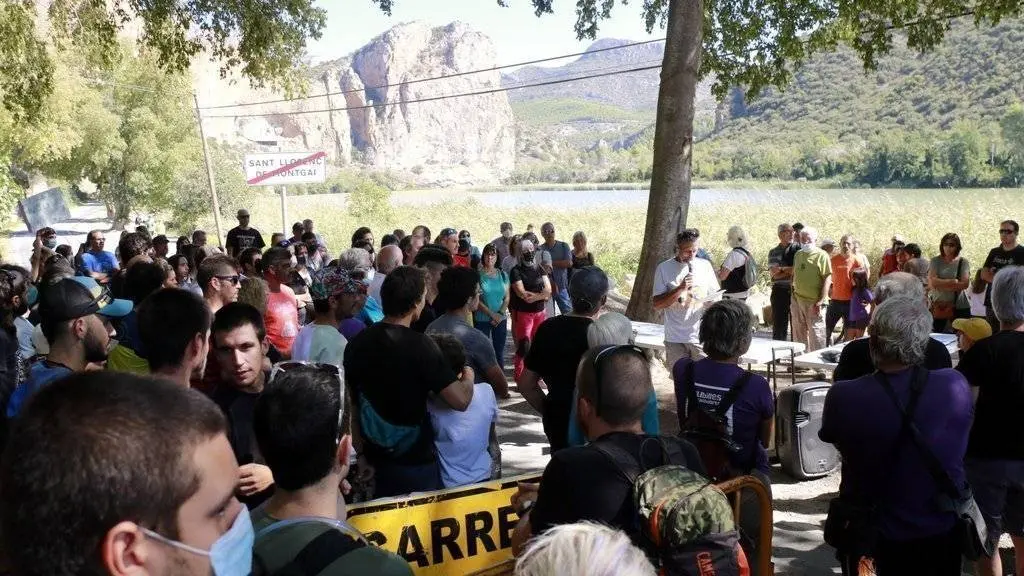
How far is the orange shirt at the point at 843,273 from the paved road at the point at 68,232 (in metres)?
19.3

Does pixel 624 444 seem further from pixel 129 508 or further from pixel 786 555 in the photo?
pixel 786 555

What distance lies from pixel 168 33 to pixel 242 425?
40.3ft

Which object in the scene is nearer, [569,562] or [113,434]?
[113,434]

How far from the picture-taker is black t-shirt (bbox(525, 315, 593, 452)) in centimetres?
475

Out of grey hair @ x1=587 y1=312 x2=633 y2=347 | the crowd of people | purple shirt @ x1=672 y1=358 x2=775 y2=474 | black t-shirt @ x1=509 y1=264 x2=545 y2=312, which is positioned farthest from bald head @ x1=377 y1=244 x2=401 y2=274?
purple shirt @ x1=672 y1=358 x2=775 y2=474

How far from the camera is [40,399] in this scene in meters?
1.42

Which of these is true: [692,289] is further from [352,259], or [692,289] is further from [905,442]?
[905,442]

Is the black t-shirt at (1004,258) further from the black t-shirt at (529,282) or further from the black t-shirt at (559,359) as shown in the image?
the black t-shirt at (559,359)

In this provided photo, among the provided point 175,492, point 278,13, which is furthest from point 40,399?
point 278,13

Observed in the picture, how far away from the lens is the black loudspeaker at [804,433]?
6812mm

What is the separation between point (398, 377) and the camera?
407 centimetres

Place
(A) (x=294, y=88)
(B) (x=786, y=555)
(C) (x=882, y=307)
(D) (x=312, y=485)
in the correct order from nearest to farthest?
(D) (x=312, y=485) < (C) (x=882, y=307) < (B) (x=786, y=555) < (A) (x=294, y=88)

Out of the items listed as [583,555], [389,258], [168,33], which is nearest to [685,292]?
[389,258]

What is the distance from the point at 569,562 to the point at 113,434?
786 millimetres
